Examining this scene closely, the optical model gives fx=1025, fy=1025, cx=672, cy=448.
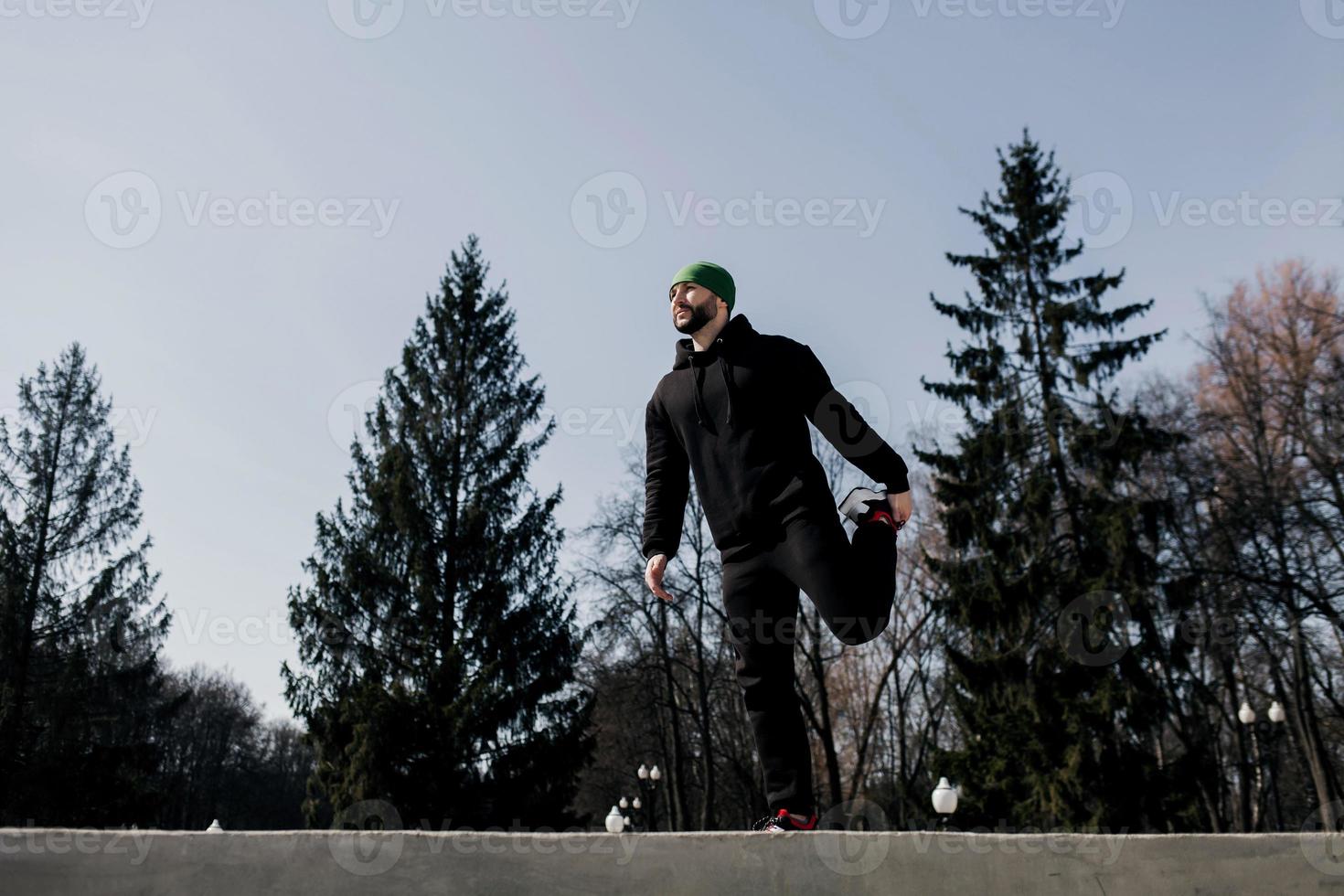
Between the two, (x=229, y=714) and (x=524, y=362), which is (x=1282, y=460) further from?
(x=229, y=714)

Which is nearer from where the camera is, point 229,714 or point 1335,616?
point 1335,616

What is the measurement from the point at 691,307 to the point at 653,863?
77.2 inches

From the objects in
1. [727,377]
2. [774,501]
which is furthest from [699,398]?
[774,501]

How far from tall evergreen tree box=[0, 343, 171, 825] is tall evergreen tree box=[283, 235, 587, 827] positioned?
5520 mm

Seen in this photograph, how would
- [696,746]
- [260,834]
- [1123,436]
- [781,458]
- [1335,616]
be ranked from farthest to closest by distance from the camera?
1. [696,746]
2. [1123,436]
3. [1335,616]
4. [781,458]
5. [260,834]

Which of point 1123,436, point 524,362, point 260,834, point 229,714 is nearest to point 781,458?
point 260,834

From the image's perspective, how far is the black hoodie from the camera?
132 inches

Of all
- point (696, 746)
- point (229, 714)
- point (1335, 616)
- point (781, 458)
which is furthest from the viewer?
point (229, 714)

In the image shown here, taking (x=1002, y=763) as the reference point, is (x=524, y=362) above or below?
above

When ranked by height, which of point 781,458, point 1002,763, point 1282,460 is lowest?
point 1002,763

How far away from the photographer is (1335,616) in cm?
1591

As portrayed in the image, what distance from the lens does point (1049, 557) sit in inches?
761

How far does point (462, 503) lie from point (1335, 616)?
643 inches

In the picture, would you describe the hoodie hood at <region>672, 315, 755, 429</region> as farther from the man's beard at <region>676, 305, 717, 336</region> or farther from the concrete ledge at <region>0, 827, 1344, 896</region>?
the concrete ledge at <region>0, 827, 1344, 896</region>
